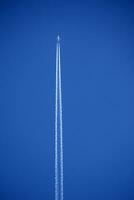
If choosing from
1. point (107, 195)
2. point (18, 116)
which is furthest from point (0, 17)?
point (107, 195)

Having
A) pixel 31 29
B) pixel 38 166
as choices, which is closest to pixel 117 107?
pixel 38 166

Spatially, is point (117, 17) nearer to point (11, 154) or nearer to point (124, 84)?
point (124, 84)

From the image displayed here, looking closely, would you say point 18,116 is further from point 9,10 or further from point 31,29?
point 9,10

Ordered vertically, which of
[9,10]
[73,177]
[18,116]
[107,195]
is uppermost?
[9,10]

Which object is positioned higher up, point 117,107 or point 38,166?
point 117,107

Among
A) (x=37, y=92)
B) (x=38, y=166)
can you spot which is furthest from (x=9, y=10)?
(x=38, y=166)

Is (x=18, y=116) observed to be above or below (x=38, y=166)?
above

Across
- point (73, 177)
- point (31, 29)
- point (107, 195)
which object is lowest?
point (107, 195)
